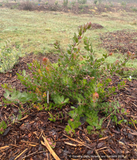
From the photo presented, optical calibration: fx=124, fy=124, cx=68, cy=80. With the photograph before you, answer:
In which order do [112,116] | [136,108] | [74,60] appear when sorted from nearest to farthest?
[74,60], [112,116], [136,108]

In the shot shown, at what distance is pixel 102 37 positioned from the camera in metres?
5.21

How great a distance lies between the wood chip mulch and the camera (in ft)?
4.21

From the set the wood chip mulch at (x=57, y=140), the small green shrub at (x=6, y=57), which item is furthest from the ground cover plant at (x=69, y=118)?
the small green shrub at (x=6, y=57)

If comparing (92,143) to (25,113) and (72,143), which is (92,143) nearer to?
(72,143)

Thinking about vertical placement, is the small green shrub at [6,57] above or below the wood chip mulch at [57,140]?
above

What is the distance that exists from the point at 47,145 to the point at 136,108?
1392 mm

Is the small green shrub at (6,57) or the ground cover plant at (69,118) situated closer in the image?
the ground cover plant at (69,118)

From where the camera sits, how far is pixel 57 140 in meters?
1.40

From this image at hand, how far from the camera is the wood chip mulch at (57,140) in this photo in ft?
4.21

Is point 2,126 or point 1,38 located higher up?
point 1,38

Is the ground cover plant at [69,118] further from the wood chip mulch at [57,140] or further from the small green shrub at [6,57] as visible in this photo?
the small green shrub at [6,57]

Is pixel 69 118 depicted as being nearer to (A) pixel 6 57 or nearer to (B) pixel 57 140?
(B) pixel 57 140

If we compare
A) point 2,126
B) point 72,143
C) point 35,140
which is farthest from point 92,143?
point 2,126

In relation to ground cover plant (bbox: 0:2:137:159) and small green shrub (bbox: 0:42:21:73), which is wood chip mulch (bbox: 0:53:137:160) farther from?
small green shrub (bbox: 0:42:21:73)
